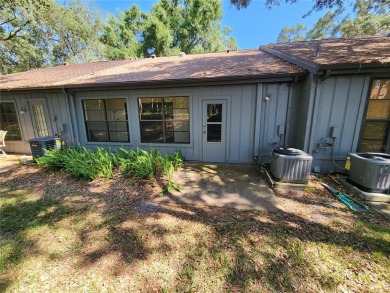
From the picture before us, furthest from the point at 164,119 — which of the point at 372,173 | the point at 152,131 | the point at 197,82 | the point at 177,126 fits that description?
the point at 372,173

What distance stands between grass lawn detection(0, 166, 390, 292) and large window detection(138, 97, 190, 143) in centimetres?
279

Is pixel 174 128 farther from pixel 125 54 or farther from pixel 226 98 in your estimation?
pixel 125 54

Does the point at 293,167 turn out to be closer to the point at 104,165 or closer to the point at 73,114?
the point at 104,165

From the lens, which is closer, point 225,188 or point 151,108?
point 225,188

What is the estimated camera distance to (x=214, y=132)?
5434 mm

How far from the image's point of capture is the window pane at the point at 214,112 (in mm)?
5281

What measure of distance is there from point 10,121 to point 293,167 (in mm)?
10159

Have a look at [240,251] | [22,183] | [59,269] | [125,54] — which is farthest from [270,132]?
[125,54]

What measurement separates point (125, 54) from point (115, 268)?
20.0 metres

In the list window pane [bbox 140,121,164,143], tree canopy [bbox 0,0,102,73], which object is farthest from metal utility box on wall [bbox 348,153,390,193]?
tree canopy [bbox 0,0,102,73]

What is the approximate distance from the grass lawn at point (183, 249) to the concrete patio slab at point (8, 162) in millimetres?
3022

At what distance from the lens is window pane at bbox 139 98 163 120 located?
573 cm

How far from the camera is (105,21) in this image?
18438 mm

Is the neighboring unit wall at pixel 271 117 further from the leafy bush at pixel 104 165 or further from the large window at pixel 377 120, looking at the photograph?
the leafy bush at pixel 104 165
